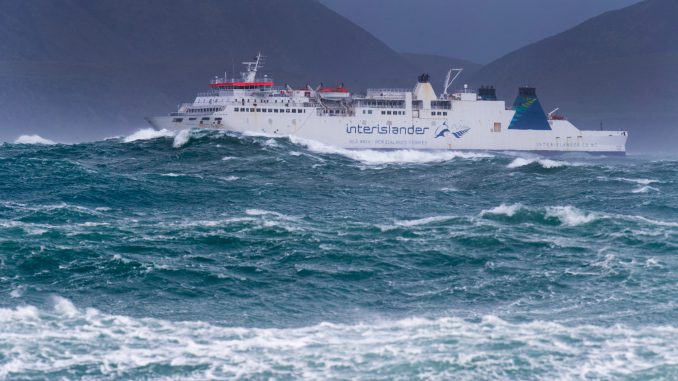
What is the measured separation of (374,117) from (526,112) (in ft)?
83.7

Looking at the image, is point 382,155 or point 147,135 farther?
point 382,155

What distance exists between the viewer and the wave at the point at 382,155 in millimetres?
93125

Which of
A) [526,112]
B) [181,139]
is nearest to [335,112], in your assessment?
[181,139]

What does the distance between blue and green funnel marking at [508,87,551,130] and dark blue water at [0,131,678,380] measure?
6393 centimetres

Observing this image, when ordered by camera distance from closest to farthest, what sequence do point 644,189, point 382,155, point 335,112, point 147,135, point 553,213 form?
point 553,213, point 644,189, point 147,135, point 382,155, point 335,112

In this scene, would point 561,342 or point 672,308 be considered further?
point 672,308

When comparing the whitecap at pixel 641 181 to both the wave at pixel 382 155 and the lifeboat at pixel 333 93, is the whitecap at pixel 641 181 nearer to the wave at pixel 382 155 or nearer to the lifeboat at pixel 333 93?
the wave at pixel 382 155

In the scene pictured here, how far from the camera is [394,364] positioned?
23.7 m

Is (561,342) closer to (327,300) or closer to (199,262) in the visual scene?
(327,300)

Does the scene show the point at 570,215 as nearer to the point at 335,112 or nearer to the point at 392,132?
the point at 392,132

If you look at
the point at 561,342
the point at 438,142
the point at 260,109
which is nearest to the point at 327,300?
the point at 561,342

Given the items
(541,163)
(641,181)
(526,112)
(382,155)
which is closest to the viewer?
(641,181)

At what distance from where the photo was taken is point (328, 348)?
2502 cm

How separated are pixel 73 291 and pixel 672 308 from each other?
21.3 m
